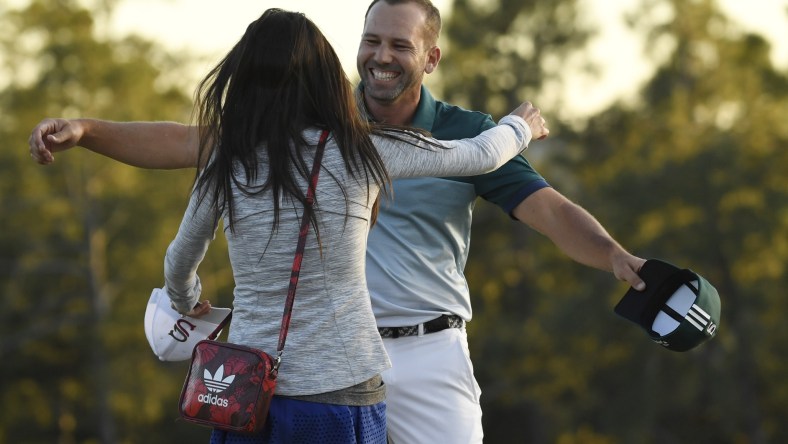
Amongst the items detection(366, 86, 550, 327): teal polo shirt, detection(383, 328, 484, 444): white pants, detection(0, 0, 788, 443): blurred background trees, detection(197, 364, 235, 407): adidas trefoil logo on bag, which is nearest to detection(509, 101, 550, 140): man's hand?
detection(366, 86, 550, 327): teal polo shirt

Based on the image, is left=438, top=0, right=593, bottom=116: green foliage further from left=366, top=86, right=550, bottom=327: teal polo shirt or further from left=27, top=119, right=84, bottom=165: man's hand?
left=27, top=119, right=84, bottom=165: man's hand

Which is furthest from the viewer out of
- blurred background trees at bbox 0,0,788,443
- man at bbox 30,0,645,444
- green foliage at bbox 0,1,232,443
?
blurred background trees at bbox 0,0,788,443

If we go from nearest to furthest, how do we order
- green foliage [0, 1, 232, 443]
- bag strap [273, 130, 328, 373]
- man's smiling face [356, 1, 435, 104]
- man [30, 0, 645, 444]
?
bag strap [273, 130, 328, 373] → man [30, 0, 645, 444] → man's smiling face [356, 1, 435, 104] → green foliage [0, 1, 232, 443]

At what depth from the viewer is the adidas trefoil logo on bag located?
10.4ft

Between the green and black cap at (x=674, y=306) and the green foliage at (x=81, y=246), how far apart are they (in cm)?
2193

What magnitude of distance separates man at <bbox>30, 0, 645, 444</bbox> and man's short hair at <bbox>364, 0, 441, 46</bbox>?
0.20 ft

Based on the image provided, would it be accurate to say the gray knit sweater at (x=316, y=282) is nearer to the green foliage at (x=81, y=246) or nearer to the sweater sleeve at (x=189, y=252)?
the sweater sleeve at (x=189, y=252)

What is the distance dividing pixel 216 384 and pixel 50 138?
2.63 feet

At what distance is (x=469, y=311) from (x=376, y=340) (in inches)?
47.9

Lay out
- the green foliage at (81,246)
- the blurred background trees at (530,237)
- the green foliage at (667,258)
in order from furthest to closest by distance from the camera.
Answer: the green foliage at (667,258), the blurred background trees at (530,237), the green foliage at (81,246)

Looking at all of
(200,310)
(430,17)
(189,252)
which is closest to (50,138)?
(189,252)

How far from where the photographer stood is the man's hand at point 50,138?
3.43 m

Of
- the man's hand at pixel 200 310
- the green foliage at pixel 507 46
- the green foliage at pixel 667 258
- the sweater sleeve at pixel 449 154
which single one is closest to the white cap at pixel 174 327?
the man's hand at pixel 200 310

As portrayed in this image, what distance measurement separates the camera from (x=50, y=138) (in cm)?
346
